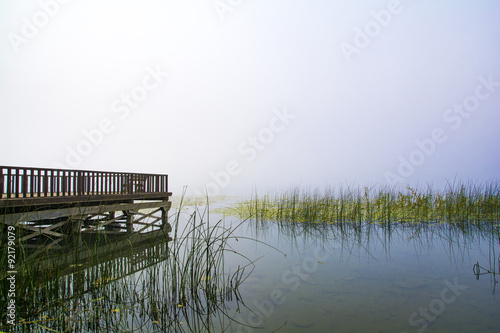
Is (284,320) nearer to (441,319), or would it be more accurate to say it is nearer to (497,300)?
(441,319)

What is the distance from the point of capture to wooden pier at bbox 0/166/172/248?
6391mm

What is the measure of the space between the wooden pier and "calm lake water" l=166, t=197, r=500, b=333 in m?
1.81

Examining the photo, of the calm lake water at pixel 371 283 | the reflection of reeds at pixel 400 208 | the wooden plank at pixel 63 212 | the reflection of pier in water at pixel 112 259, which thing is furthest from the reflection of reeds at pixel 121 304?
the reflection of reeds at pixel 400 208

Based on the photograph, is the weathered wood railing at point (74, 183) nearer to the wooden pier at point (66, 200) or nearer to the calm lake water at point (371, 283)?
the wooden pier at point (66, 200)

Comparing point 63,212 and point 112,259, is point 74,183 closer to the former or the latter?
point 63,212

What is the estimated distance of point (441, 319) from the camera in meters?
3.28

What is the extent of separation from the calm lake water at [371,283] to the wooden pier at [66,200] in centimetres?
181

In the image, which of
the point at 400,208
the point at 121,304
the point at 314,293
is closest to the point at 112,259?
the point at 121,304

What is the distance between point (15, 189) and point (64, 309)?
15.7ft

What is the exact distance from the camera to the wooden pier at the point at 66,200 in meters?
6.39

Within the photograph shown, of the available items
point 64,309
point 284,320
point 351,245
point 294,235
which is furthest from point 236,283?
point 294,235

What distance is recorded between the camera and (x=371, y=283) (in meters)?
4.41

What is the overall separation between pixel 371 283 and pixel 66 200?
6.70m

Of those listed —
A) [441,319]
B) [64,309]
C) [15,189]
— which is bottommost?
[441,319]
